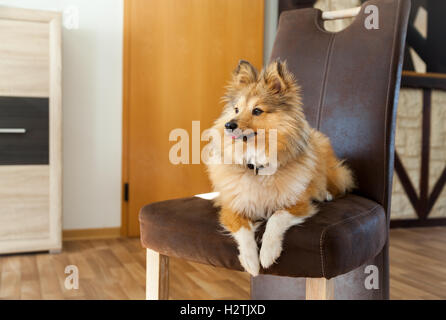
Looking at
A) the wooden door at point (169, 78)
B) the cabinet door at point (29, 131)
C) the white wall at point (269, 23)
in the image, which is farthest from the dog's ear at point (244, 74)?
the white wall at point (269, 23)

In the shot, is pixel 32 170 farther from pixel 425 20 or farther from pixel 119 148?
pixel 425 20

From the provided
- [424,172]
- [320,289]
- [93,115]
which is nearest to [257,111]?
[320,289]

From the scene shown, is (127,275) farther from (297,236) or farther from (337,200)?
(297,236)

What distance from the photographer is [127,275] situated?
2449mm

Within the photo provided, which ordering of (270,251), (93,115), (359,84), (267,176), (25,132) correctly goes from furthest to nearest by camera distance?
(93,115)
(25,132)
(359,84)
(267,176)
(270,251)

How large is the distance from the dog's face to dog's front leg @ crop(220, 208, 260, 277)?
219mm

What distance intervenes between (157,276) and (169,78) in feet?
7.13

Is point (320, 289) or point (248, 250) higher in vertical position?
point (248, 250)

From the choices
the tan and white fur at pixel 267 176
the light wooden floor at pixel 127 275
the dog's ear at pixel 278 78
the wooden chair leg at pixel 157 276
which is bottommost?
the light wooden floor at pixel 127 275

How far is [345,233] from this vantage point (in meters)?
1.16

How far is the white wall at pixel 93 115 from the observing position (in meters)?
3.12

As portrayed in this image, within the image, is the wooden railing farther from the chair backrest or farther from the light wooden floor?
the chair backrest

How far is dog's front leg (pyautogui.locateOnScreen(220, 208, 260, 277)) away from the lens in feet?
3.74

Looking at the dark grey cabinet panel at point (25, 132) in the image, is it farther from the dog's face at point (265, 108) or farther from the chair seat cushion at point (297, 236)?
the dog's face at point (265, 108)
